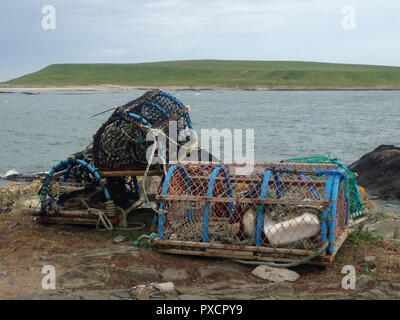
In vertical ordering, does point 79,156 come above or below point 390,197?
above

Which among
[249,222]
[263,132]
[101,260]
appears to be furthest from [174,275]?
[263,132]

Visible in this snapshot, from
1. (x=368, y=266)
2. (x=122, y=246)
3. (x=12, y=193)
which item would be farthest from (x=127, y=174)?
(x=12, y=193)

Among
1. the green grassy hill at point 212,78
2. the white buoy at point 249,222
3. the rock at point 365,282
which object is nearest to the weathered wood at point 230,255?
the white buoy at point 249,222

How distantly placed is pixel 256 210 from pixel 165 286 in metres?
1.66

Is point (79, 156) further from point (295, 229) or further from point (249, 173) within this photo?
point (295, 229)

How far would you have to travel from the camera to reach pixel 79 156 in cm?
933

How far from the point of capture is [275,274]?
6.71 meters

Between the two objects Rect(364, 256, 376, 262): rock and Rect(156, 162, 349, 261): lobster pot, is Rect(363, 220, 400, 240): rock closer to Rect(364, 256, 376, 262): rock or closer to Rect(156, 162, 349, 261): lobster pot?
Rect(156, 162, 349, 261): lobster pot

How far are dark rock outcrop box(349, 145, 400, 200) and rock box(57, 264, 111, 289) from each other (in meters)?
10.7

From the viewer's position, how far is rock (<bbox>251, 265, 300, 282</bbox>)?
6633 millimetres

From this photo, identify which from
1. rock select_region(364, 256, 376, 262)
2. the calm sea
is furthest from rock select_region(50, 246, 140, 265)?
the calm sea

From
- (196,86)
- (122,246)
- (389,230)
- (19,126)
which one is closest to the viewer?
(122,246)

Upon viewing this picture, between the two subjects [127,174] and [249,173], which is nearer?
[249,173]

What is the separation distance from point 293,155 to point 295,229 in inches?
689
